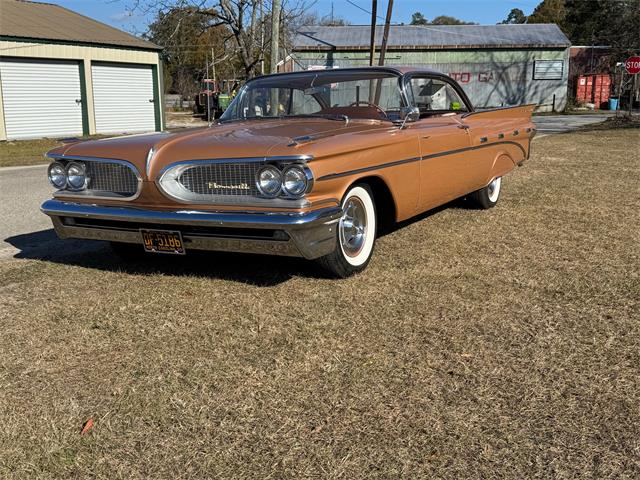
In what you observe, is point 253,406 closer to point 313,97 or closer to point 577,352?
point 577,352

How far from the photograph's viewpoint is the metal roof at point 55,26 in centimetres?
2094

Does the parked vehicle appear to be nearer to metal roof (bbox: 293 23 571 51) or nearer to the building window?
metal roof (bbox: 293 23 571 51)

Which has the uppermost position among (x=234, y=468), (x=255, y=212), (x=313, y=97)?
(x=313, y=97)

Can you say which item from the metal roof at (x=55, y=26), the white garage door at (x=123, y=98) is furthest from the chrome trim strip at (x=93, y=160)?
the white garage door at (x=123, y=98)

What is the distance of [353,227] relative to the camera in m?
4.55

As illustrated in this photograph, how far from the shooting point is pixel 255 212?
397 cm

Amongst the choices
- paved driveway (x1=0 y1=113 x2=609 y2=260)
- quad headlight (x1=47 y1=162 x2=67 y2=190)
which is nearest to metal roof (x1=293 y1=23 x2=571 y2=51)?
paved driveway (x1=0 y1=113 x2=609 y2=260)

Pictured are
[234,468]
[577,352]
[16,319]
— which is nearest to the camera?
[234,468]

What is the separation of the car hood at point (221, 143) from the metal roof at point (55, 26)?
18.1 metres

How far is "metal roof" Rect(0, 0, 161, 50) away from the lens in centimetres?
2094

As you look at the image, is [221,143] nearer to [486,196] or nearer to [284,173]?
[284,173]

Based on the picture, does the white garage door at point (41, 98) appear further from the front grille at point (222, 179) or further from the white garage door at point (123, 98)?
the front grille at point (222, 179)

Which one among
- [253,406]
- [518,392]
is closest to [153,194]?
[253,406]

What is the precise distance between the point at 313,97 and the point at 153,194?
1.92 m
